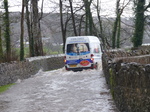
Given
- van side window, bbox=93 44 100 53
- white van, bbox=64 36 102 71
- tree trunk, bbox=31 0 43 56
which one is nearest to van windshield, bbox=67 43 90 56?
white van, bbox=64 36 102 71

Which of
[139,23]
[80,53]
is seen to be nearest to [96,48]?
[80,53]

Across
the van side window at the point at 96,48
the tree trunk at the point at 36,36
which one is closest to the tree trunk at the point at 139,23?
the tree trunk at the point at 36,36

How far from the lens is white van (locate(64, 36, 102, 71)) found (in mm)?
20953

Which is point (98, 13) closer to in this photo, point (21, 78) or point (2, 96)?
point (21, 78)

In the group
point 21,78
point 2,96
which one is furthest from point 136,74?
point 21,78

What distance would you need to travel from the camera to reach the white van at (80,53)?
2095 centimetres

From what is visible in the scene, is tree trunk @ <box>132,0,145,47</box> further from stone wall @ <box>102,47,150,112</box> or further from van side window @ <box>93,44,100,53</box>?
stone wall @ <box>102,47,150,112</box>

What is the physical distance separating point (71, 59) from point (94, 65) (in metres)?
1.60

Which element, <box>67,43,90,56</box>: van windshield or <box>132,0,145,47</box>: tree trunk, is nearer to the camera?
<box>67,43,90,56</box>: van windshield

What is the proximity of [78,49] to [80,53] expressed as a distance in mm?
299

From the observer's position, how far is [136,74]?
694cm

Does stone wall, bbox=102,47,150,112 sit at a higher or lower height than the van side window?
lower

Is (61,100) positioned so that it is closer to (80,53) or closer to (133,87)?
(133,87)

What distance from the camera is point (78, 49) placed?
21.2 meters
